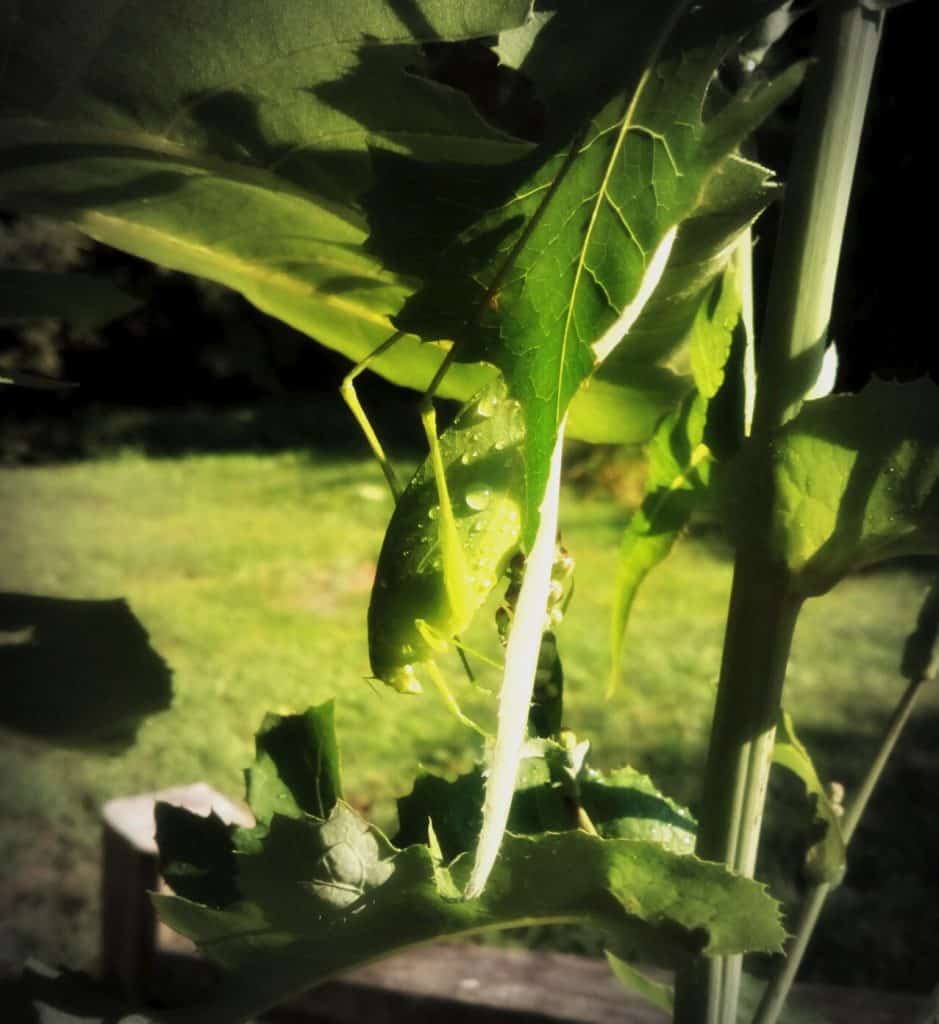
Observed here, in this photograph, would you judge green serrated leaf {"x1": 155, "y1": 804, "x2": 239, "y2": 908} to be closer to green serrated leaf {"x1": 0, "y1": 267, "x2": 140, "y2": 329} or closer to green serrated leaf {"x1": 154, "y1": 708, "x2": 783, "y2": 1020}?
green serrated leaf {"x1": 154, "y1": 708, "x2": 783, "y2": 1020}

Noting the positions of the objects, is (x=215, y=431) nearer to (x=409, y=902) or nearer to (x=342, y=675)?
(x=342, y=675)

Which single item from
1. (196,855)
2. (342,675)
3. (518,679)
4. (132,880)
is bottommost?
(342,675)

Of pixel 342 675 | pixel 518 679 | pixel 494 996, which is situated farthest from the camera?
pixel 342 675

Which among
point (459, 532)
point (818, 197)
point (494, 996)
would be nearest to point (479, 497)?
point (459, 532)

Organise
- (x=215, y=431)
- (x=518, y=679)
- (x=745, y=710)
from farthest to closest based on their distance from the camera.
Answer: (x=215, y=431), (x=745, y=710), (x=518, y=679)

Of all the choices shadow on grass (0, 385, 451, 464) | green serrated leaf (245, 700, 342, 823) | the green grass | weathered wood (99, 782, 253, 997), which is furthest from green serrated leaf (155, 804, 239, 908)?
shadow on grass (0, 385, 451, 464)

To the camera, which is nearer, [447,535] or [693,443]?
[447,535]

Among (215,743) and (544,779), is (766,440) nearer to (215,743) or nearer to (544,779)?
(544,779)

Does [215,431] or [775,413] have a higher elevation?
[775,413]
